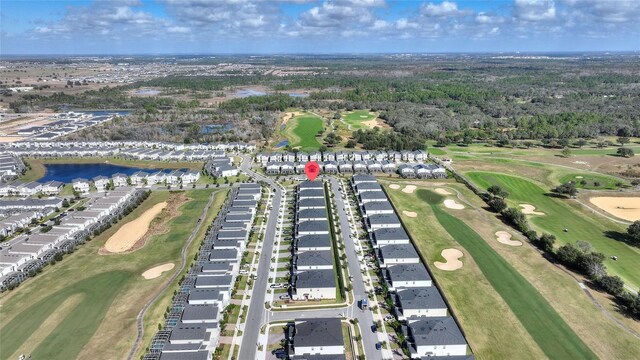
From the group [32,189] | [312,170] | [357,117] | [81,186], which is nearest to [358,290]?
[312,170]

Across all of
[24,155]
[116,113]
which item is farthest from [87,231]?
[116,113]

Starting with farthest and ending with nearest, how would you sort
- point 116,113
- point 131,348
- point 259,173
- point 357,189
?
point 116,113 < point 259,173 < point 357,189 < point 131,348

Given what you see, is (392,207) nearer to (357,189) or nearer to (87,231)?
Answer: (357,189)

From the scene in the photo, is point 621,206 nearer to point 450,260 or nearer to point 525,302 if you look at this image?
point 450,260

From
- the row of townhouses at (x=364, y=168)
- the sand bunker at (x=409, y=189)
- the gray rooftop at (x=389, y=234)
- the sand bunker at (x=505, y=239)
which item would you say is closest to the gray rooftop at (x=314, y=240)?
the gray rooftop at (x=389, y=234)

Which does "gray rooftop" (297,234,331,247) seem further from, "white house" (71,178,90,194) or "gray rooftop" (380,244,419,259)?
"white house" (71,178,90,194)

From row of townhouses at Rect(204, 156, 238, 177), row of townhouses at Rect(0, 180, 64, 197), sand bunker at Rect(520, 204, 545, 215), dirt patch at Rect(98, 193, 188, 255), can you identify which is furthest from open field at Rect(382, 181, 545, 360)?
row of townhouses at Rect(0, 180, 64, 197)

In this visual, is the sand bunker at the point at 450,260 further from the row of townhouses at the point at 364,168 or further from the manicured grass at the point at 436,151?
the manicured grass at the point at 436,151

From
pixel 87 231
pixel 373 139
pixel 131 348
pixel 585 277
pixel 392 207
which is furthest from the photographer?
pixel 373 139
